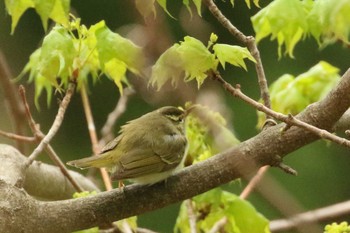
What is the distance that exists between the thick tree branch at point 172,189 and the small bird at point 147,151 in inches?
3.7

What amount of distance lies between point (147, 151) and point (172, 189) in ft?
1.07

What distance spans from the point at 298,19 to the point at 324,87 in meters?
0.40

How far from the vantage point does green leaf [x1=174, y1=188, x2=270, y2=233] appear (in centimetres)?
→ 189

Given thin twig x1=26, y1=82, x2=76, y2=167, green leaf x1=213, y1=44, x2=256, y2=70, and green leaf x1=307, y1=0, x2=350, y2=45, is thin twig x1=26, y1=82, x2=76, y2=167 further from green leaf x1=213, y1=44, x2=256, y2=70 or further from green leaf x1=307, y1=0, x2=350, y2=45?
green leaf x1=307, y1=0, x2=350, y2=45

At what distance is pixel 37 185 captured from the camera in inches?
81.0

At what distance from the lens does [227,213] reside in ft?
6.32

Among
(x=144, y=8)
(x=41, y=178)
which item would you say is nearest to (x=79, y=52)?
(x=41, y=178)

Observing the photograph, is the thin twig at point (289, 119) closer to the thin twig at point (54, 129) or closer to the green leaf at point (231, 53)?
the green leaf at point (231, 53)

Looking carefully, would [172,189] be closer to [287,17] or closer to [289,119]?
[289,119]

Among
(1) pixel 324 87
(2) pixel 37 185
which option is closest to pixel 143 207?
(2) pixel 37 185

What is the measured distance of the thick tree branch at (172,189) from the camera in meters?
1.53

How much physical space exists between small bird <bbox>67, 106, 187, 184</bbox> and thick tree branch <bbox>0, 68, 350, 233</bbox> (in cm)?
9

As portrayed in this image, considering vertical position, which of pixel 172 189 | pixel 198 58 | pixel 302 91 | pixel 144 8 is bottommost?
pixel 302 91

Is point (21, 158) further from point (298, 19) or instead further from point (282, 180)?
point (282, 180)
